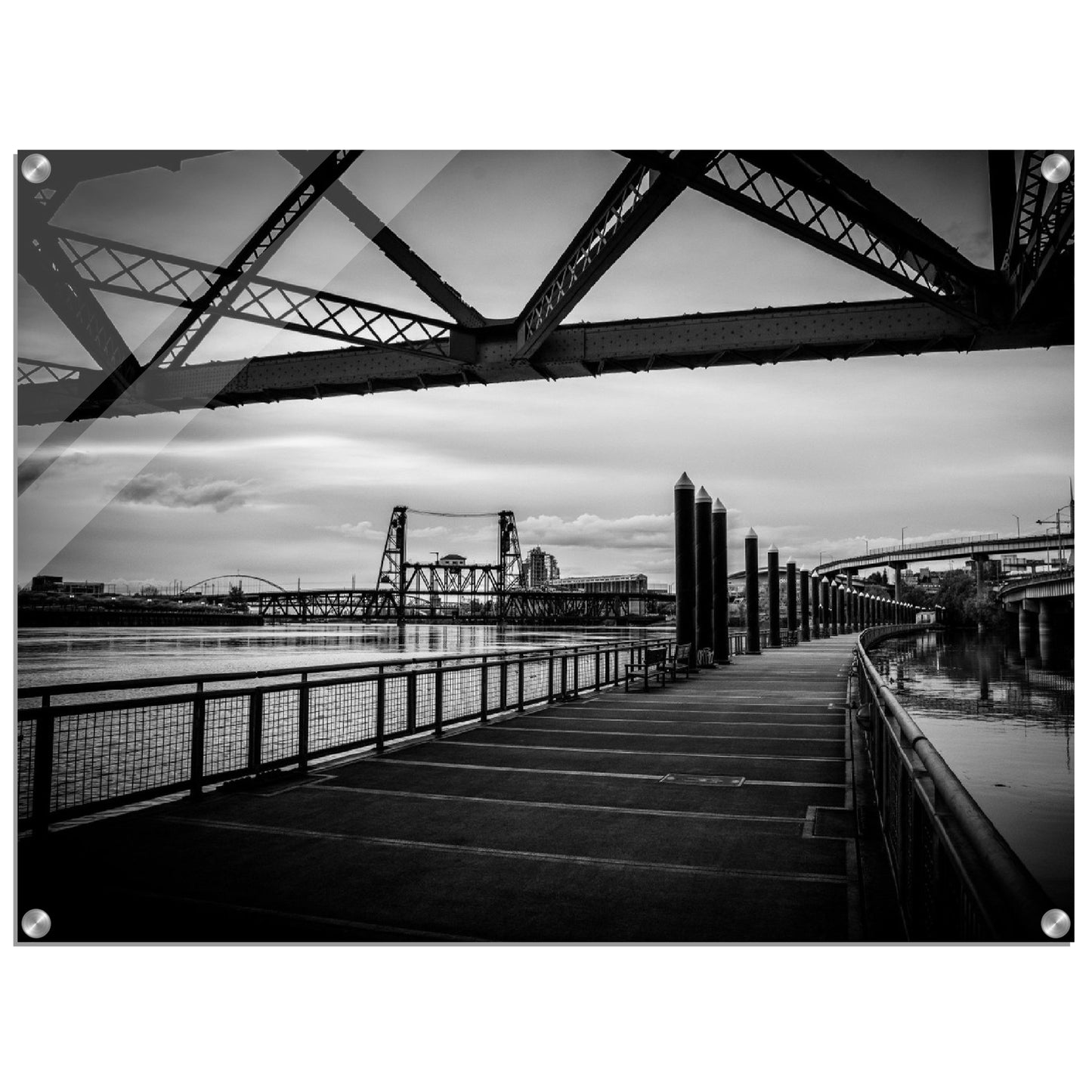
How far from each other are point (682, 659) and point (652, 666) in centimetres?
201

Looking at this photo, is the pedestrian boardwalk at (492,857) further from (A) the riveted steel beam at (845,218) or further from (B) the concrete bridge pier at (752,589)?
(B) the concrete bridge pier at (752,589)

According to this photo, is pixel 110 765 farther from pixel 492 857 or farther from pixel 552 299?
pixel 552 299

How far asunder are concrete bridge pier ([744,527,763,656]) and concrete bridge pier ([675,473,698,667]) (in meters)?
Result: 13.6

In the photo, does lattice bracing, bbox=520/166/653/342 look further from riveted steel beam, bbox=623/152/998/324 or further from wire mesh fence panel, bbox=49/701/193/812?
wire mesh fence panel, bbox=49/701/193/812

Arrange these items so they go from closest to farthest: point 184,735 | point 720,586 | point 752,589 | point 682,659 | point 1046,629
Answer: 1. point 184,735
2. point 1046,629
3. point 682,659
4. point 720,586
5. point 752,589

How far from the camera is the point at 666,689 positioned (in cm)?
1934

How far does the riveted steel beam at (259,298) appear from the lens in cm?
556

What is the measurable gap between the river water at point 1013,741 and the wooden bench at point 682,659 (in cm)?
572

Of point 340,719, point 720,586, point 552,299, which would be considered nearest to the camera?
point 552,299

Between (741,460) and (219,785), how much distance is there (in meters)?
5.40

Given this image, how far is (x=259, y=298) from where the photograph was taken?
6.50 meters

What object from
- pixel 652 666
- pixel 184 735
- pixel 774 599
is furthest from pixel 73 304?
pixel 774 599

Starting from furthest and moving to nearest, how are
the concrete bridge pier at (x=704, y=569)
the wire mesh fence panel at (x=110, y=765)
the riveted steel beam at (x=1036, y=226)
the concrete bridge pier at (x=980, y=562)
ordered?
the concrete bridge pier at (x=704, y=569)
the concrete bridge pier at (x=980, y=562)
the wire mesh fence panel at (x=110, y=765)
the riveted steel beam at (x=1036, y=226)

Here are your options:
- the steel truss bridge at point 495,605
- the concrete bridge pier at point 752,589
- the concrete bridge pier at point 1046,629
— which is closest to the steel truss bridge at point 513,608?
the steel truss bridge at point 495,605
